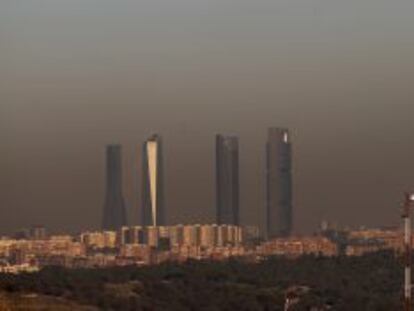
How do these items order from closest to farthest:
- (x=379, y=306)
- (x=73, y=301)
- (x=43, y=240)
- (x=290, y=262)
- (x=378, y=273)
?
1. (x=73, y=301)
2. (x=379, y=306)
3. (x=378, y=273)
4. (x=290, y=262)
5. (x=43, y=240)

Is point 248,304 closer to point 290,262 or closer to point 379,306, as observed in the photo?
point 379,306

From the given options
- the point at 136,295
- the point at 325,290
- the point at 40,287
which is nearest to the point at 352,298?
the point at 325,290

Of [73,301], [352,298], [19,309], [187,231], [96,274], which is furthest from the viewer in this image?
[187,231]

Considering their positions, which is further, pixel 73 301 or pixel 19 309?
pixel 73 301

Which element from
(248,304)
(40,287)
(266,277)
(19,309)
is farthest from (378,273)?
(19,309)

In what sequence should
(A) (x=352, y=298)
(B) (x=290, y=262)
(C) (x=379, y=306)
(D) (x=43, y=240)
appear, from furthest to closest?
(D) (x=43, y=240)
(B) (x=290, y=262)
(A) (x=352, y=298)
(C) (x=379, y=306)

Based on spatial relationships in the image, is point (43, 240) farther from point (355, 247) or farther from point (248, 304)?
point (248, 304)
